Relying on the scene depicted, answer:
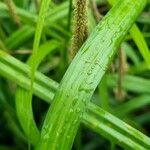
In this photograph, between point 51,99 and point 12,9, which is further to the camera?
point 12,9

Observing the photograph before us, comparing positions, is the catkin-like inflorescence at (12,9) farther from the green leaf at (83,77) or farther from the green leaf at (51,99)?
the green leaf at (83,77)

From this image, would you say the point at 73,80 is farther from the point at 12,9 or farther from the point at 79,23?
the point at 12,9

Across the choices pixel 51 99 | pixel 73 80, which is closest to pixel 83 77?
pixel 73 80

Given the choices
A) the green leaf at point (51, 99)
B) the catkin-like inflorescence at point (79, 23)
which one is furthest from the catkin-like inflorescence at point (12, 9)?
the catkin-like inflorescence at point (79, 23)

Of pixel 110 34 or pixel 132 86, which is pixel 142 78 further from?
pixel 110 34

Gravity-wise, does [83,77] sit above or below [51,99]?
above

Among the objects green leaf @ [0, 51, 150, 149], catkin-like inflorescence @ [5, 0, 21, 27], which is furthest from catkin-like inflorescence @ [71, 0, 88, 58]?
catkin-like inflorescence @ [5, 0, 21, 27]

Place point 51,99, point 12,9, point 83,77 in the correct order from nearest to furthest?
point 83,77, point 51,99, point 12,9

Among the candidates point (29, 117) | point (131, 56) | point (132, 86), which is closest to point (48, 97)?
point (29, 117)

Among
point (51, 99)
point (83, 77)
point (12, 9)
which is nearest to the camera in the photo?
Answer: point (83, 77)
